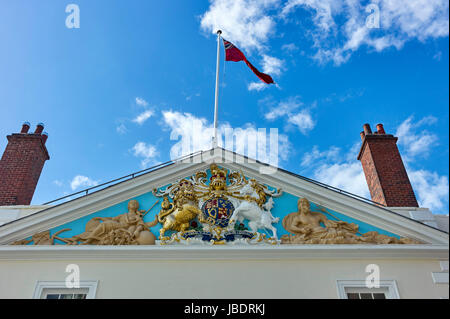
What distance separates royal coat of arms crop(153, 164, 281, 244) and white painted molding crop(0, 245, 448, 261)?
30 centimetres

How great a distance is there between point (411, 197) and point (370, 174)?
1485 mm

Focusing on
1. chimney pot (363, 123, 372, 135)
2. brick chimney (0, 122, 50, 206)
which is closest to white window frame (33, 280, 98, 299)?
brick chimney (0, 122, 50, 206)

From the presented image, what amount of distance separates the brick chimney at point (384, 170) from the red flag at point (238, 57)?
3667 mm

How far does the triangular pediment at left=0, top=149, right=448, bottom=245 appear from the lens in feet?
30.5

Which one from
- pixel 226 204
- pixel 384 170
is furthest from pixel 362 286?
pixel 384 170

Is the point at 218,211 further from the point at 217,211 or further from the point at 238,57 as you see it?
the point at 238,57

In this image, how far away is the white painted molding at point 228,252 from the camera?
8.73 m

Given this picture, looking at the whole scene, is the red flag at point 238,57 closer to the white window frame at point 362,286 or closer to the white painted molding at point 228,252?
the white painted molding at point 228,252

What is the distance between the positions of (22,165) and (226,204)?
20.9 ft

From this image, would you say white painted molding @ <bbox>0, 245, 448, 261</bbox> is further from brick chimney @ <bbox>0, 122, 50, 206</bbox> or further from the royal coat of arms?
brick chimney @ <bbox>0, 122, 50, 206</bbox>

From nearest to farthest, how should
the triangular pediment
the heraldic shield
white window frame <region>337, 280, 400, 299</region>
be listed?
white window frame <region>337, 280, 400, 299</region>
the triangular pediment
the heraldic shield

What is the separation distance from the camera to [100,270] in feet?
28.3
